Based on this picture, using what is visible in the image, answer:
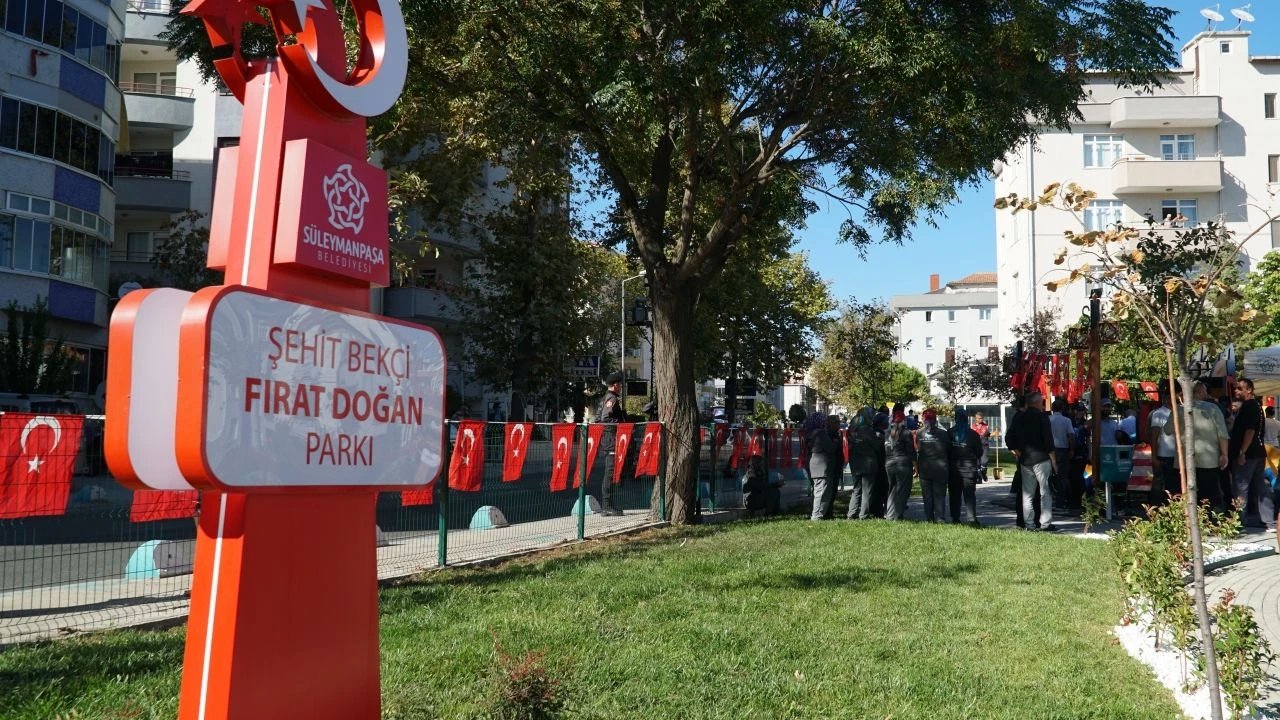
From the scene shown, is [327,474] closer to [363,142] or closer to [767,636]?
[363,142]

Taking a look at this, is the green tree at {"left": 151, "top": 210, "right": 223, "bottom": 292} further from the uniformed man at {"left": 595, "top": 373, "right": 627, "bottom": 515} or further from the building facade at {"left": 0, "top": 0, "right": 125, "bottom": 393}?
the uniformed man at {"left": 595, "top": 373, "right": 627, "bottom": 515}

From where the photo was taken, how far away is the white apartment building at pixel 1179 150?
5012cm

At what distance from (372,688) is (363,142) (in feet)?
7.39

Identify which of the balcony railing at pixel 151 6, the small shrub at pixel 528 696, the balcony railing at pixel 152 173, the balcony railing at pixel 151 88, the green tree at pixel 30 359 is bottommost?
the small shrub at pixel 528 696

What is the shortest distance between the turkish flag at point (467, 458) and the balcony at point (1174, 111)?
47.8m

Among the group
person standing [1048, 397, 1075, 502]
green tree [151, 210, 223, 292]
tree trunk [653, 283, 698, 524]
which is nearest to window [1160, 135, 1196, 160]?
person standing [1048, 397, 1075, 502]

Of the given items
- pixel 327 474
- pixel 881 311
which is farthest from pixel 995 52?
pixel 881 311

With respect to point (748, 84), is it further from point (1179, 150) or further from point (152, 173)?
point (1179, 150)

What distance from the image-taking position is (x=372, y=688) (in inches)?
172

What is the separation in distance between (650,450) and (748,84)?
16.4 feet

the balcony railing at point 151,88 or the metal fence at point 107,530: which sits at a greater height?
the balcony railing at point 151,88

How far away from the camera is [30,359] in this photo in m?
23.5

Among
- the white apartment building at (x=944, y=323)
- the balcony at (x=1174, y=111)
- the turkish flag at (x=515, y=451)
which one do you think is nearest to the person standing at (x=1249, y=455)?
the turkish flag at (x=515, y=451)

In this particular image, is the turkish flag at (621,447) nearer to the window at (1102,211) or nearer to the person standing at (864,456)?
the person standing at (864,456)
